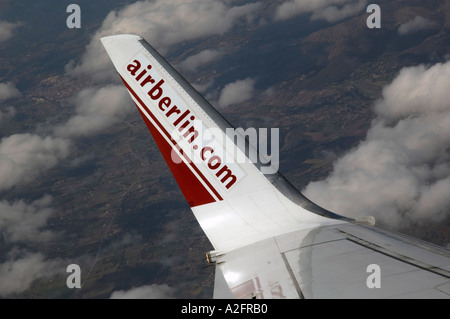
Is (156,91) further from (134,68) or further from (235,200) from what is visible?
(235,200)

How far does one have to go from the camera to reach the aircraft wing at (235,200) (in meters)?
8.34

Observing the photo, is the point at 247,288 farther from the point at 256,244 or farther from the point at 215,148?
the point at 215,148

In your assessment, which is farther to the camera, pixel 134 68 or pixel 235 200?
pixel 134 68

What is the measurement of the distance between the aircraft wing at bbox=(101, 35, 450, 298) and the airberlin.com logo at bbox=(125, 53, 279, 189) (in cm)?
3

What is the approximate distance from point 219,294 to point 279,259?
1697 millimetres

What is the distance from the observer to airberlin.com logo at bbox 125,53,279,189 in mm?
10781

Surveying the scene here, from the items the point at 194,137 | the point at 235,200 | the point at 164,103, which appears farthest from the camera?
the point at 164,103

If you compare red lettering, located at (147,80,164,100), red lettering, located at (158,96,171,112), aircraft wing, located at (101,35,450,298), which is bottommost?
aircraft wing, located at (101,35,450,298)

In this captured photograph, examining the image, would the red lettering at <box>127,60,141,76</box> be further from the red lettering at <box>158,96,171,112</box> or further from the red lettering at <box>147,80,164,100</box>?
the red lettering at <box>158,96,171,112</box>

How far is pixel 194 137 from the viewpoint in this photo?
1089cm

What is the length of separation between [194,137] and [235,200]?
2072 millimetres
